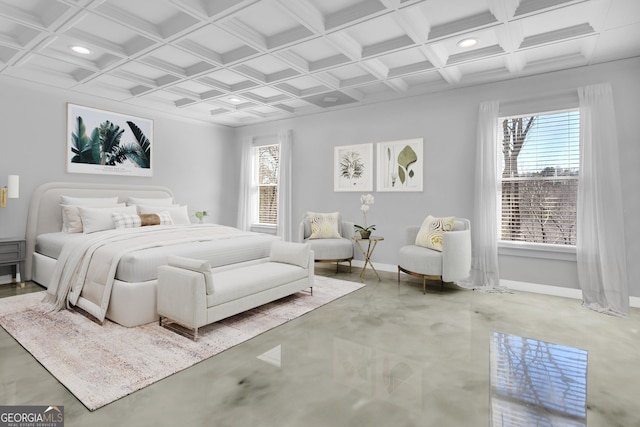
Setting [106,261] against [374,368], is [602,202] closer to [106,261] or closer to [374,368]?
[374,368]

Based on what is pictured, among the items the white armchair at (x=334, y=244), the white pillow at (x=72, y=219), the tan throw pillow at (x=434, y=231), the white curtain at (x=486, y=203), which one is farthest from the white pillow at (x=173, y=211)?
the white curtain at (x=486, y=203)

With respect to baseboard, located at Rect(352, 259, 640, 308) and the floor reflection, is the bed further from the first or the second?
baseboard, located at Rect(352, 259, 640, 308)

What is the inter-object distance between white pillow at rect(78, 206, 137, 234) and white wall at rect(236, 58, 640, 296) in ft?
10.0

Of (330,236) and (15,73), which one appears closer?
(15,73)

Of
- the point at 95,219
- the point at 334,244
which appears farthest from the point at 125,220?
the point at 334,244

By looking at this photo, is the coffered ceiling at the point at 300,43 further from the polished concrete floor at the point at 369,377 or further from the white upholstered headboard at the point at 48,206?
the polished concrete floor at the point at 369,377

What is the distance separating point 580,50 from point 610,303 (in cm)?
273

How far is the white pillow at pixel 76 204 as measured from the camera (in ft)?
14.9

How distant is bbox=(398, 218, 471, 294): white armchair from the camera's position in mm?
4070

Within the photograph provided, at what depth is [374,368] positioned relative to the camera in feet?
7.57

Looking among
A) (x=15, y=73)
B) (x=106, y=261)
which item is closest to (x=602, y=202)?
(x=106, y=261)

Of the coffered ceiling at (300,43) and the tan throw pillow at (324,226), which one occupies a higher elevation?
the coffered ceiling at (300,43)

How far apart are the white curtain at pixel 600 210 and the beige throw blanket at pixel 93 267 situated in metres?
4.39

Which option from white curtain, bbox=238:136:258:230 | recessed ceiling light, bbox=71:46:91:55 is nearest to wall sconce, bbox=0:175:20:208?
recessed ceiling light, bbox=71:46:91:55
